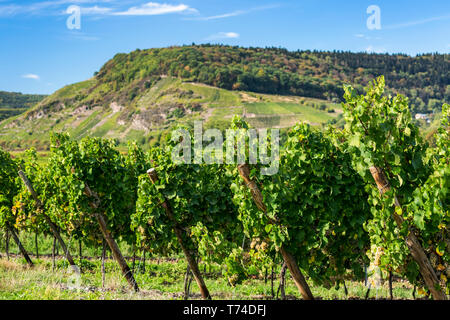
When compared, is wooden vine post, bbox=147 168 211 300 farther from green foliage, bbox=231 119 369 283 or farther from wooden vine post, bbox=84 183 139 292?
wooden vine post, bbox=84 183 139 292

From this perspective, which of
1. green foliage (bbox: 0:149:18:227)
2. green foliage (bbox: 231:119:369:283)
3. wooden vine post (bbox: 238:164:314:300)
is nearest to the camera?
wooden vine post (bbox: 238:164:314:300)

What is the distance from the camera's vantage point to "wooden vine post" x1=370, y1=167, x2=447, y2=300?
6.18 metres

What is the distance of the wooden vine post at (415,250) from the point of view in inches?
243

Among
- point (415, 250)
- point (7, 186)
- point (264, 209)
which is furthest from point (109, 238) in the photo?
point (7, 186)

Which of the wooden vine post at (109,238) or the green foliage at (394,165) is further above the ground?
the green foliage at (394,165)

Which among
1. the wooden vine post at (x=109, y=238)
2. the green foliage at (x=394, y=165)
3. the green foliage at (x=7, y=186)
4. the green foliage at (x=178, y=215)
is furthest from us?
the green foliage at (x=7, y=186)

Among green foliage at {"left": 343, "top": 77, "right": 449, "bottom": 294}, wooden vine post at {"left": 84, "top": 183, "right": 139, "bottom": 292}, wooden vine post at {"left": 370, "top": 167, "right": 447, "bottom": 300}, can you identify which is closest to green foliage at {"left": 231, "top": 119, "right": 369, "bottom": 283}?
green foliage at {"left": 343, "top": 77, "right": 449, "bottom": 294}

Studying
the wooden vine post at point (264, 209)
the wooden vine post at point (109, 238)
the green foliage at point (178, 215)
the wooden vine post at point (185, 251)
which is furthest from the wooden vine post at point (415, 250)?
the wooden vine post at point (109, 238)

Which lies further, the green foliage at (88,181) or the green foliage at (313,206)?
the green foliage at (88,181)

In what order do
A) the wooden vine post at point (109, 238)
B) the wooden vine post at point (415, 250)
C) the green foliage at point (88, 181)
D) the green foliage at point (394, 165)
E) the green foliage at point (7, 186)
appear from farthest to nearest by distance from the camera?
the green foliage at point (7, 186), the green foliage at point (88, 181), the wooden vine post at point (109, 238), the wooden vine post at point (415, 250), the green foliage at point (394, 165)

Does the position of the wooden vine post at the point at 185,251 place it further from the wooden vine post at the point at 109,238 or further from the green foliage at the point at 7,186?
the green foliage at the point at 7,186

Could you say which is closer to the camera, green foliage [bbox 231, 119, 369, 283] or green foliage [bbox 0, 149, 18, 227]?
green foliage [bbox 231, 119, 369, 283]

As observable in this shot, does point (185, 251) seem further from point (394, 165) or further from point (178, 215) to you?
point (394, 165)

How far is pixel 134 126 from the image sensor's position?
7151 inches
